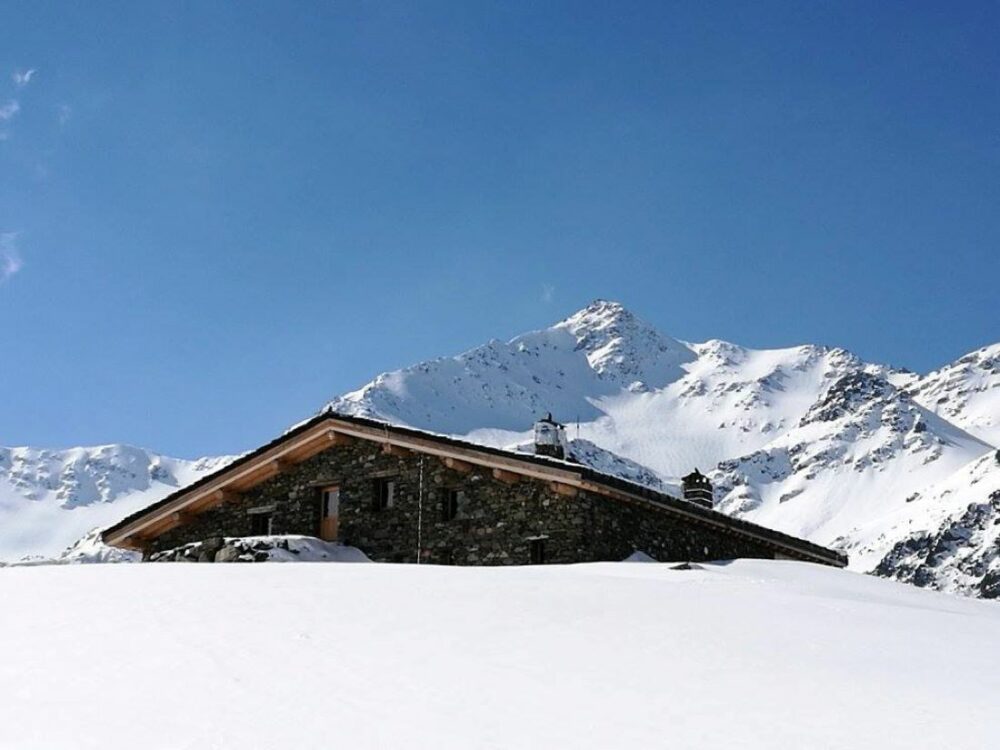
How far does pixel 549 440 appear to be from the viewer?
25.7 metres

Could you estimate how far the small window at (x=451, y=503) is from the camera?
22.9m

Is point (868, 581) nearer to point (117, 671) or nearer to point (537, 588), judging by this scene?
point (537, 588)

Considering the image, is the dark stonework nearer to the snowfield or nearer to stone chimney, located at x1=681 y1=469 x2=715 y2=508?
stone chimney, located at x1=681 y1=469 x2=715 y2=508

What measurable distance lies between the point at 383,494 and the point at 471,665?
45.3 feet

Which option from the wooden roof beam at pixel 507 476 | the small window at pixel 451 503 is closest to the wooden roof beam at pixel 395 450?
the small window at pixel 451 503

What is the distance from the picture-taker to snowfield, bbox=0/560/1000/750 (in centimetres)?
869

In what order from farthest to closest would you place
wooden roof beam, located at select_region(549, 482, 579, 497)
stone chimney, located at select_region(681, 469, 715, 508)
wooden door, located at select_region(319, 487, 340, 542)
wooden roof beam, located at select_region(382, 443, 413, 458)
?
1. stone chimney, located at select_region(681, 469, 715, 508)
2. wooden door, located at select_region(319, 487, 340, 542)
3. wooden roof beam, located at select_region(382, 443, 413, 458)
4. wooden roof beam, located at select_region(549, 482, 579, 497)

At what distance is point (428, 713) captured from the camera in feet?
29.9

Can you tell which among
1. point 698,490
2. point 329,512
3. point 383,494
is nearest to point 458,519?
point 383,494

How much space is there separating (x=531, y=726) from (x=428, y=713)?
2.61 ft

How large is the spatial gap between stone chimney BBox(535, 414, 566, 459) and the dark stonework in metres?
3.06

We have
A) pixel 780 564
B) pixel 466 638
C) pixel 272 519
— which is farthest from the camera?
pixel 272 519

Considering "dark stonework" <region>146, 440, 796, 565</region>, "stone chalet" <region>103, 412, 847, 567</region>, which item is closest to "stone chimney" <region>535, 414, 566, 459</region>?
"stone chalet" <region>103, 412, 847, 567</region>

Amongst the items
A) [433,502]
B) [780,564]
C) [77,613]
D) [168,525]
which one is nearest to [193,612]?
[77,613]
